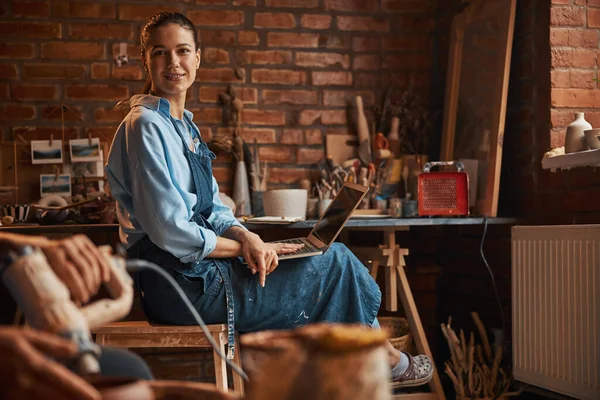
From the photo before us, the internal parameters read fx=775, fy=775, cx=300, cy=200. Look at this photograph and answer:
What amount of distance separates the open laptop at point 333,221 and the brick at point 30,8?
171 centimetres

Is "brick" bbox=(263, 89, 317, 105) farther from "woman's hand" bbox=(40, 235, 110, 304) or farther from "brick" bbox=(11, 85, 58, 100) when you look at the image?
"woman's hand" bbox=(40, 235, 110, 304)

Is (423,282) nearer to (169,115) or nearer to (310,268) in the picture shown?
(310,268)

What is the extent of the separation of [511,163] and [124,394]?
99.1 inches

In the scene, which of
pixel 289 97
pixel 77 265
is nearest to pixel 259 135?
pixel 289 97

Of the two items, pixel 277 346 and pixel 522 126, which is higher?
pixel 522 126

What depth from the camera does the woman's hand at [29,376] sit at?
820 millimetres

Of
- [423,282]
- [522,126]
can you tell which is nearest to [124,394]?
[522,126]

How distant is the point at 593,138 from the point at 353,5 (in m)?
1.57

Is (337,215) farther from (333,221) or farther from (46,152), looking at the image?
(46,152)

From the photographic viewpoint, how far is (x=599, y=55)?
2908mm

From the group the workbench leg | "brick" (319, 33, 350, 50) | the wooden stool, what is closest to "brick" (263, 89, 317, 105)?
"brick" (319, 33, 350, 50)

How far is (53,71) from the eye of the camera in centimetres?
339

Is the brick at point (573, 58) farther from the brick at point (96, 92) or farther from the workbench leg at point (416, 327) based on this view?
the brick at point (96, 92)

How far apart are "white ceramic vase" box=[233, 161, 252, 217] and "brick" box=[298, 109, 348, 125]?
1.29 feet
